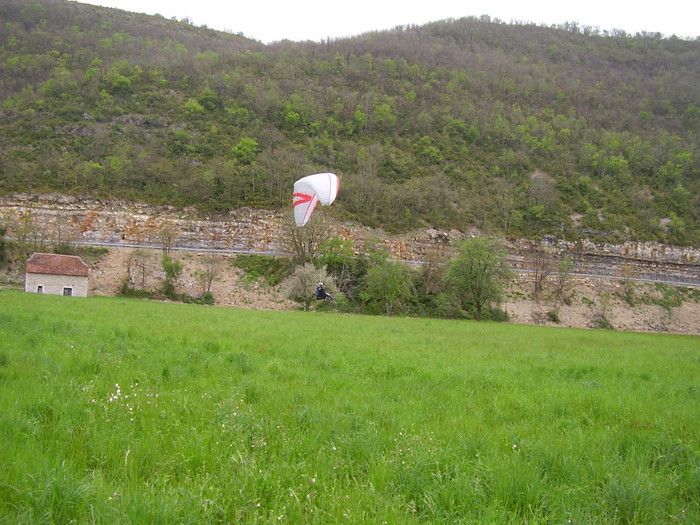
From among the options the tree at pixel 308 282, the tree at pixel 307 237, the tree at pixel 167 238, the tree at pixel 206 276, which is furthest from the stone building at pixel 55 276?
the tree at pixel 307 237

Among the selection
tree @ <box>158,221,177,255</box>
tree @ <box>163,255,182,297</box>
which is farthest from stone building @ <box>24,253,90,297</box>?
tree @ <box>158,221,177,255</box>

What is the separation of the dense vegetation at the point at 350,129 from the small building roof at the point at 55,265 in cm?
2058

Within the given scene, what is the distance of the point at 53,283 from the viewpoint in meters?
36.0

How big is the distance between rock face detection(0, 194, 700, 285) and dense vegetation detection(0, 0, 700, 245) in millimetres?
2822

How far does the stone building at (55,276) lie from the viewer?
3575cm

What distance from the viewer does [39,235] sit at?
150 ft

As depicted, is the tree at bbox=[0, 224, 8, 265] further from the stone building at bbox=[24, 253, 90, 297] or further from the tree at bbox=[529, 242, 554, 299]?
the tree at bbox=[529, 242, 554, 299]

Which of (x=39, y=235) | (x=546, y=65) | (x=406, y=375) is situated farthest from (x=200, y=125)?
(x=546, y=65)

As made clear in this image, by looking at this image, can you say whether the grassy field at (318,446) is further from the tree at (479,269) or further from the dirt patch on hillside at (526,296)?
the dirt patch on hillside at (526,296)

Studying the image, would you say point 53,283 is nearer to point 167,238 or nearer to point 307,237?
point 167,238

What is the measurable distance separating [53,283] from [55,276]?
0.67 metres

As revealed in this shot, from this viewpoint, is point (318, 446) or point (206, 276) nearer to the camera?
point (318, 446)

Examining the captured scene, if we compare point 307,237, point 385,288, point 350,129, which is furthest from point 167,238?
point 350,129

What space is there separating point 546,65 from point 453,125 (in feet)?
289
